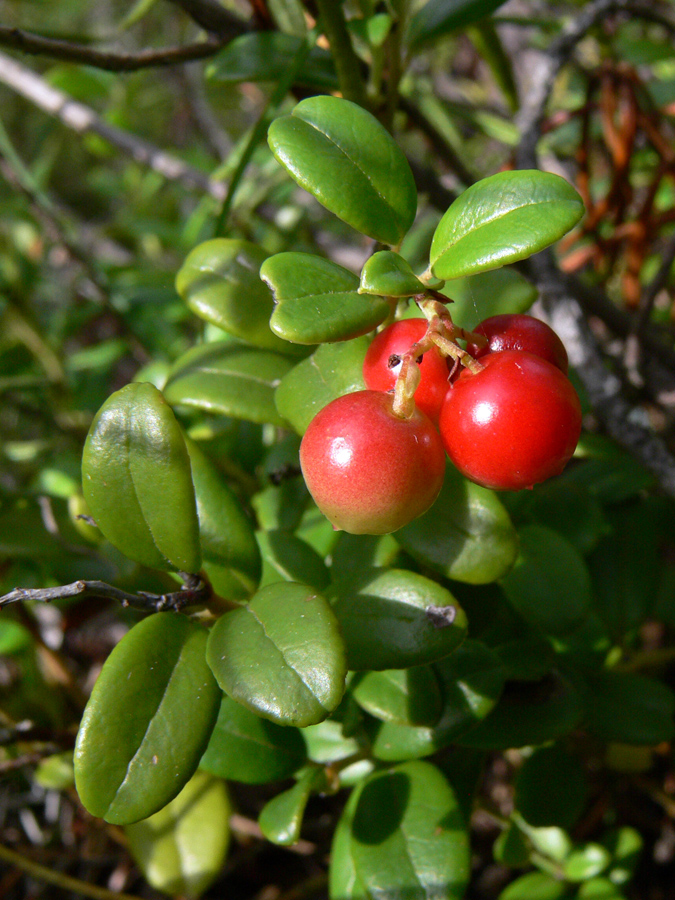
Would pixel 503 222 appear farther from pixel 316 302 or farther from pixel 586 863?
pixel 586 863

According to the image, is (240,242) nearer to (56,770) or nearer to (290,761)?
(290,761)

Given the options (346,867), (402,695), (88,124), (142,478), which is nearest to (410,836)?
(346,867)

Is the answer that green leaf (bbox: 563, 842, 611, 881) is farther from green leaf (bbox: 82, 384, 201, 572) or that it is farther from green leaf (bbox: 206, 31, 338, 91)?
green leaf (bbox: 206, 31, 338, 91)

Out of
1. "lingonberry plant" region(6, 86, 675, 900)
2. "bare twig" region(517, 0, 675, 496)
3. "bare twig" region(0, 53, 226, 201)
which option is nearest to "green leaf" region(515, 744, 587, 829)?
"lingonberry plant" region(6, 86, 675, 900)

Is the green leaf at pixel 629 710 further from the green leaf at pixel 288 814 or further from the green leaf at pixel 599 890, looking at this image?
the green leaf at pixel 288 814

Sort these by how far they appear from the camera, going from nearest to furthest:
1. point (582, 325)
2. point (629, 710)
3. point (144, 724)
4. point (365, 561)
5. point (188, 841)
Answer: point (144, 724) → point (365, 561) → point (629, 710) → point (188, 841) → point (582, 325)

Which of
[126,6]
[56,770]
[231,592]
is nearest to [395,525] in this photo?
[231,592]

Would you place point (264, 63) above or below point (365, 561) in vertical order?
above
